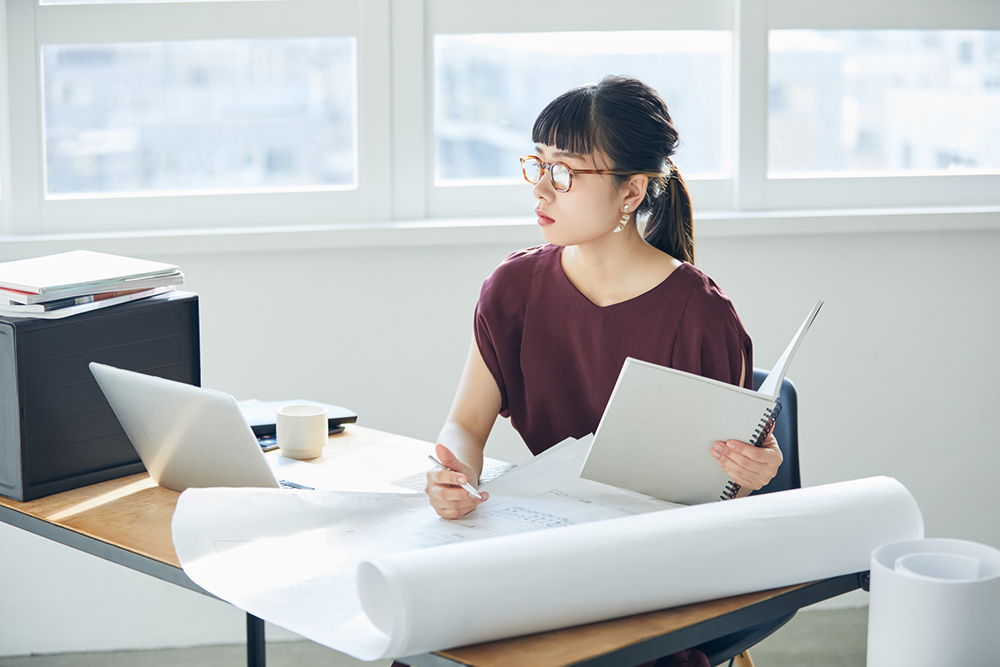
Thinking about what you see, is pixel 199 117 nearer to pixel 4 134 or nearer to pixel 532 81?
pixel 4 134

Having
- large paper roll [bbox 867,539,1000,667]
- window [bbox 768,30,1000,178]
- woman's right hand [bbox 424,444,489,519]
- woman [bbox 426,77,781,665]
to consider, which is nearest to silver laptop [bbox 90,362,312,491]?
woman's right hand [bbox 424,444,489,519]

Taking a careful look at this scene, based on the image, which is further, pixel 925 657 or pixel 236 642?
pixel 236 642

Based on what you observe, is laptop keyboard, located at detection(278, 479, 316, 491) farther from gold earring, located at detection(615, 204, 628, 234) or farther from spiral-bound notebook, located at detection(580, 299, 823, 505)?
gold earring, located at detection(615, 204, 628, 234)

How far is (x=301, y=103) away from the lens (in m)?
2.64

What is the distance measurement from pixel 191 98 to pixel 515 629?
1.97 meters

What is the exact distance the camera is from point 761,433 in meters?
1.26

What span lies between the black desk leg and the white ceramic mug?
287 mm

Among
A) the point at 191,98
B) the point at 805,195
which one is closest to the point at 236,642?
the point at 191,98

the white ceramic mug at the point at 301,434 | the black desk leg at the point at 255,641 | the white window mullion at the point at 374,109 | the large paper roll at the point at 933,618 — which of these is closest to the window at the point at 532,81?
the white window mullion at the point at 374,109

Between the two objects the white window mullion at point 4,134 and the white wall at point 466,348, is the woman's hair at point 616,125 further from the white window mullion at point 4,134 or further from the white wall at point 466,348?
the white window mullion at point 4,134

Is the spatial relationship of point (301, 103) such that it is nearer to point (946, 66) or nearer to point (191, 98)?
point (191, 98)

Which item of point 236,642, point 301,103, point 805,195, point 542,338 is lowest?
point 236,642

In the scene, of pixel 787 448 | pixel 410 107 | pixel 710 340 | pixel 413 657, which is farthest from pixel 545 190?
pixel 410 107

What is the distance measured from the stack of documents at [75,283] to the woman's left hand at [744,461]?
85 centimetres
